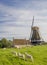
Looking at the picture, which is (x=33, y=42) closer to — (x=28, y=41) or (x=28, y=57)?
(x=28, y=41)

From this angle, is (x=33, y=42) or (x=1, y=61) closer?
(x=1, y=61)

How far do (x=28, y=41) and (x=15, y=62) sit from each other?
208 ft

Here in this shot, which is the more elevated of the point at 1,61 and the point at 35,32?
the point at 35,32

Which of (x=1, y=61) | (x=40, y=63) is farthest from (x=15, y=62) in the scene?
(x=40, y=63)

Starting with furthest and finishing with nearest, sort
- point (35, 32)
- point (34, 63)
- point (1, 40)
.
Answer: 1. point (35, 32)
2. point (1, 40)
3. point (34, 63)

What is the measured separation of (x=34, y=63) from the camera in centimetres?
2166

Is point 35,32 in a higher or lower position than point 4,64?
higher

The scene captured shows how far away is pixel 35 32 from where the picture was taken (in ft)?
270

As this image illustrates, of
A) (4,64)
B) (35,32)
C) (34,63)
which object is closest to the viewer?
(4,64)

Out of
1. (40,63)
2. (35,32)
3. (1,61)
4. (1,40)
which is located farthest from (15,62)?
(35,32)

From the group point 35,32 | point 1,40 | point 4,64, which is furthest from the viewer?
point 35,32

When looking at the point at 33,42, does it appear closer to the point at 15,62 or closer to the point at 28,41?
the point at 28,41

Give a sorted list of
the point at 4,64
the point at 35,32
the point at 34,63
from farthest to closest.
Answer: the point at 35,32
the point at 34,63
the point at 4,64

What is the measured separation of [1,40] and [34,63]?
175 ft
